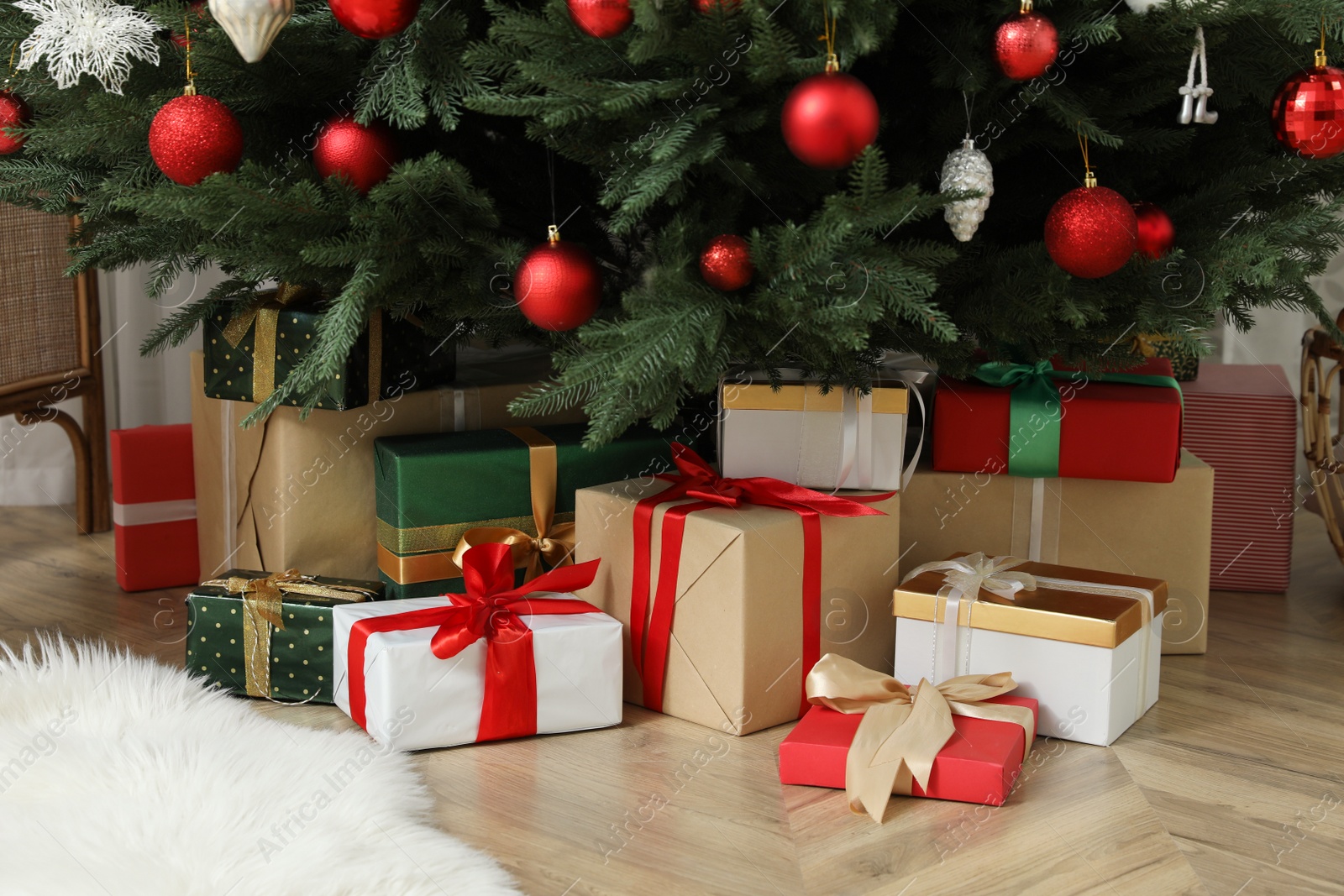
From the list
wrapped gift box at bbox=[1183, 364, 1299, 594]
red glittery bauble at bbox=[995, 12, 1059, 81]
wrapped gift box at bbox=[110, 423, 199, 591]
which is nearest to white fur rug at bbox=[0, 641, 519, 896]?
wrapped gift box at bbox=[110, 423, 199, 591]

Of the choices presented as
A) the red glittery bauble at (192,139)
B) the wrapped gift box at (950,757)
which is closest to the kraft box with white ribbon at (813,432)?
the wrapped gift box at (950,757)

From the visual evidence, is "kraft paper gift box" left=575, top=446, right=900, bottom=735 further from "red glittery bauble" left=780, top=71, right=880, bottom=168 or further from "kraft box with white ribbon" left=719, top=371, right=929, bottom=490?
"red glittery bauble" left=780, top=71, right=880, bottom=168

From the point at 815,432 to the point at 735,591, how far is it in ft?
0.62

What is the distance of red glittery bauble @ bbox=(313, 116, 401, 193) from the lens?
1.01m

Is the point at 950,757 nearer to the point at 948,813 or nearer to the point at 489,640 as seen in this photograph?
the point at 948,813

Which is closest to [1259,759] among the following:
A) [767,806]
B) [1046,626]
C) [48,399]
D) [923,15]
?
[1046,626]

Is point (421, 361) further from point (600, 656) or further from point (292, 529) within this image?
point (600, 656)

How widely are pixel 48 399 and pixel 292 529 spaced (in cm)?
66

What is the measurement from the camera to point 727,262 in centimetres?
92

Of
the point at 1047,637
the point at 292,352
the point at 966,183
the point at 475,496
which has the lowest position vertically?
the point at 1047,637

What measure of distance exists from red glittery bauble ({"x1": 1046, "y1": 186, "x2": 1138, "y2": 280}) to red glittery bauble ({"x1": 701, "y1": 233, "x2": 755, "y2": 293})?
25 cm

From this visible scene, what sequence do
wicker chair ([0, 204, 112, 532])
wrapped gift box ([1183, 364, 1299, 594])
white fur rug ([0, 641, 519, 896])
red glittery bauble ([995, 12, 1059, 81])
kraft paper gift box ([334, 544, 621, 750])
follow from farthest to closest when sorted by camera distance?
wicker chair ([0, 204, 112, 532])
wrapped gift box ([1183, 364, 1299, 594])
kraft paper gift box ([334, 544, 621, 750])
red glittery bauble ([995, 12, 1059, 81])
white fur rug ([0, 641, 519, 896])

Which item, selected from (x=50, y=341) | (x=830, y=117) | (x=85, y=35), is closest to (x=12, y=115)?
(x=85, y=35)

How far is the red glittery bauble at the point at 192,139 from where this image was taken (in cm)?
97
